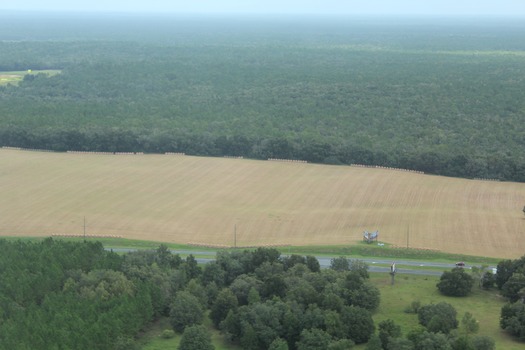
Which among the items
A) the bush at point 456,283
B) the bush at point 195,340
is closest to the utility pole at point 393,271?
the bush at point 456,283

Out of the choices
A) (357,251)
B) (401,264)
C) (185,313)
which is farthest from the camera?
(357,251)

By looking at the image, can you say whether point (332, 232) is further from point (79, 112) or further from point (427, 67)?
point (427, 67)

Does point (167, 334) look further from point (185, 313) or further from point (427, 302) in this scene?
point (427, 302)

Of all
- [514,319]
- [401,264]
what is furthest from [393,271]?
[514,319]

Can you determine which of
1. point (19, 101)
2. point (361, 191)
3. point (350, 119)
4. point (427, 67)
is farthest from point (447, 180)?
point (427, 67)

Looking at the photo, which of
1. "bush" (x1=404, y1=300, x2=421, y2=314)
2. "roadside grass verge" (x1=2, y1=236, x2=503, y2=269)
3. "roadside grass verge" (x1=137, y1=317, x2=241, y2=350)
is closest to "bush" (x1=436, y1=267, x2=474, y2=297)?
"bush" (x1=404, y1=300, x2=421, y2=314)

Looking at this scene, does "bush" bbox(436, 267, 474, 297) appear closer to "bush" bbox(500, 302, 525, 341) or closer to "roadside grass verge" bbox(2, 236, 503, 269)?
"bush" bbox(500, 302, 525, 341)

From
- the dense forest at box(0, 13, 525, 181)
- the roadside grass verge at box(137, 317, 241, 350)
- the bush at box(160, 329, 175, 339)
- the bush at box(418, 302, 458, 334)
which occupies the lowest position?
the roadside grass verge at box(137, 317, 241, 350)

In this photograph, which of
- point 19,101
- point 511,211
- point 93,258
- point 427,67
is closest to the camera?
point 93,258

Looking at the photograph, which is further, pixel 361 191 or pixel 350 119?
pixel 350 119
